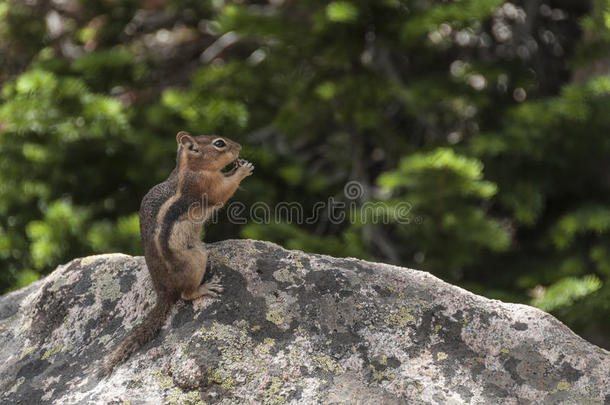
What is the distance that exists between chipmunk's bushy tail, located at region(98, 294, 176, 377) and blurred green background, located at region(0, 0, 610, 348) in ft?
5.69

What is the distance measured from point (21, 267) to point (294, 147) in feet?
8.80

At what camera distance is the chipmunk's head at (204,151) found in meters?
3.49

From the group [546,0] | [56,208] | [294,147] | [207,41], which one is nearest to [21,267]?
[56,208]

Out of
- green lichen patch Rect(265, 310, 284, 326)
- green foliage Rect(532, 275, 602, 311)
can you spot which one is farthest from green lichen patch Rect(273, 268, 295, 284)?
green foliage Rect(532, 275, 602, 311)

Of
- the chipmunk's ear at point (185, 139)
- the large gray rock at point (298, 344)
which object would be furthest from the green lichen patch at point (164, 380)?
the chipmunk's ear at point (185, 139)

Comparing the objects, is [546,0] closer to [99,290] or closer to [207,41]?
[207,41]

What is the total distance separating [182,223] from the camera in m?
3.18

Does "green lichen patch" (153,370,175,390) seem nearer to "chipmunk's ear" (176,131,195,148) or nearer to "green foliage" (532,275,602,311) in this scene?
"chipmunk's ear" (176,131,195,148)

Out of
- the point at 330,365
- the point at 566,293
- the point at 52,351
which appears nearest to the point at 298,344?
the point at 330,365

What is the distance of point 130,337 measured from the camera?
2.89 metres

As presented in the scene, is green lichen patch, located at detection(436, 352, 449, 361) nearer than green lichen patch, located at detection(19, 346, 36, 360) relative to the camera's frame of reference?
Yes

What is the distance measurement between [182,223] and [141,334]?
1.79 ft

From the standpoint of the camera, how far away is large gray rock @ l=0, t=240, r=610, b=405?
2711 mm

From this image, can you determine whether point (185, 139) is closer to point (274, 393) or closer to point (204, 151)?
point (204, 151)
